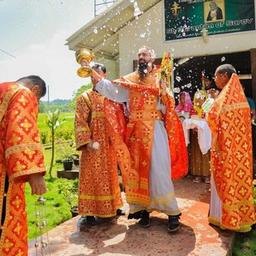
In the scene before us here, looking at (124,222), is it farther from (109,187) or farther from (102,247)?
(102,247)

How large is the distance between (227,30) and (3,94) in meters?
7.63

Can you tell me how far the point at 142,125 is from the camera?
523 centimetres

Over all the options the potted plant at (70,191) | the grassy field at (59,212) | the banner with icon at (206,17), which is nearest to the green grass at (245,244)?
the grassy field at (59,212)

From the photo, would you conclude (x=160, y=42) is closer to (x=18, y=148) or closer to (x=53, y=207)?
(x=53, y=207)

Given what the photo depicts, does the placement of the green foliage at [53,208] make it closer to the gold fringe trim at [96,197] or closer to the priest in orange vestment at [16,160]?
the gold fringe trim at [96,197]

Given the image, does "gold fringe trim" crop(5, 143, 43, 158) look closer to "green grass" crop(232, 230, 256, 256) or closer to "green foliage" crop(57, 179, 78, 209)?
"green grass" crop(232, 230, 256, 256)

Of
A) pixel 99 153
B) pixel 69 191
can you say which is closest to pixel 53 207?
pixel 69 191

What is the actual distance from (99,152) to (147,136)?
27.8 inches

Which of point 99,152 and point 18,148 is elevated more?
point 18,148

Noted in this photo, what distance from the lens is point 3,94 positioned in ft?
9.82

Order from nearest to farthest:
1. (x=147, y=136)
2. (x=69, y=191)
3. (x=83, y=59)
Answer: (x=83, y=59)
(x=147, y=136)
(x=69, y=191)

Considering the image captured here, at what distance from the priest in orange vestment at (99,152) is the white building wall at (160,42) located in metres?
5.01

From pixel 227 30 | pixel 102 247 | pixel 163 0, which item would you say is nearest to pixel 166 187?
pixel 102 247

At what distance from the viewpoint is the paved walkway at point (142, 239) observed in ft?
14.4
